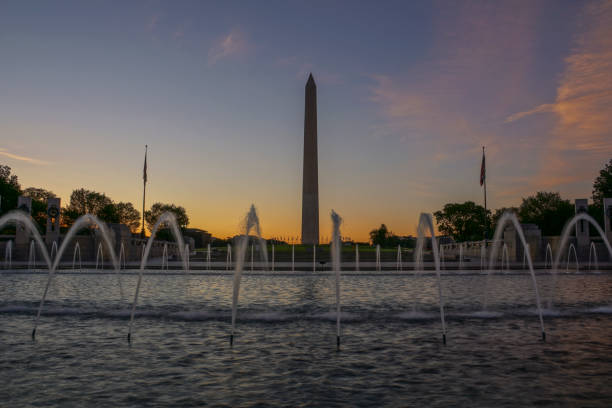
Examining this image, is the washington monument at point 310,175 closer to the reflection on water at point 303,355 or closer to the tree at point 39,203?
the reflection on water at point 303,355

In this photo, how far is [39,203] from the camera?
250 ft

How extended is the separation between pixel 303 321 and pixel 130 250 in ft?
105

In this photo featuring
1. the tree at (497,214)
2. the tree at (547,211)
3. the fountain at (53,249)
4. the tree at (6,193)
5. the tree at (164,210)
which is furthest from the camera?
the tree at (164,210)

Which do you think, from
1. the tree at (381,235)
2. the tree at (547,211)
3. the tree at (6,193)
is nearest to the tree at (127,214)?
the tree at (6,193)

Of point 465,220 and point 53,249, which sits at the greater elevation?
point 465,220

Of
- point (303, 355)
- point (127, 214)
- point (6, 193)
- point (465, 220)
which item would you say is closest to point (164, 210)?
point (127, 214)

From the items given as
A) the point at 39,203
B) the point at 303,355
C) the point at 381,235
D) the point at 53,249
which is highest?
the point at 39,203

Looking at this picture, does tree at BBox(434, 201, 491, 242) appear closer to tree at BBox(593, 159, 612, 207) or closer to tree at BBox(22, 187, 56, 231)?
tree at BBox(593, 159, 612, 207)

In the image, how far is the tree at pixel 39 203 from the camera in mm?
75069

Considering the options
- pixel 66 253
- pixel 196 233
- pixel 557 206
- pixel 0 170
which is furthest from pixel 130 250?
pixel 557 206

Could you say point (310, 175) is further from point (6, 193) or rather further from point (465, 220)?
point (465, 220)

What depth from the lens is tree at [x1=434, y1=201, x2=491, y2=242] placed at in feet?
316

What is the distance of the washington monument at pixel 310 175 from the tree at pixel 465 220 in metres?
58.9

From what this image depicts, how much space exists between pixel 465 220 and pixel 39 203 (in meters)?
77.3
